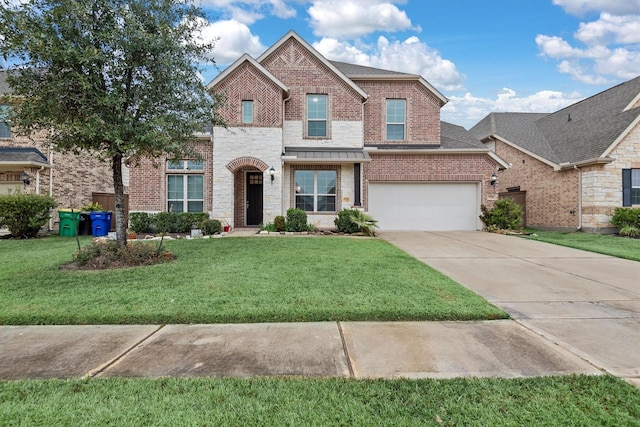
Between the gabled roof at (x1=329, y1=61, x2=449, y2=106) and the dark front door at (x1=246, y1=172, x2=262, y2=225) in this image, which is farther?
the gabled roof at (x1=329, y1=61, x2=449, y2=106)

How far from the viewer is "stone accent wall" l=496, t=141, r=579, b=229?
15.1 metres

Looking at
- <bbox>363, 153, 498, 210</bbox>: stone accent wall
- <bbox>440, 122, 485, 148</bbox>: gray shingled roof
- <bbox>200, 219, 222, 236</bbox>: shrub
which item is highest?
<bbox>440, 122, 485, 148</bbox>: gray shingled roof

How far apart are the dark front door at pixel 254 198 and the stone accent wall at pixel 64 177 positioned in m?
5.64

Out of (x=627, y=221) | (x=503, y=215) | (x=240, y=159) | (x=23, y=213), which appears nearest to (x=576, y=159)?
(x=627, y=221)

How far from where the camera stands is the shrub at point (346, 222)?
12.8 meters

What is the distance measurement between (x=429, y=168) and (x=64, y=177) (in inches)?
653

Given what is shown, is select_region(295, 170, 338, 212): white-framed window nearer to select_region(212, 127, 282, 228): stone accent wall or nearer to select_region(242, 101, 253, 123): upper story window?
select_region(212, 127, 282, 228): stone accent wall

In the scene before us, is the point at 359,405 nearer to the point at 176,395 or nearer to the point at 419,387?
the point at 419,387

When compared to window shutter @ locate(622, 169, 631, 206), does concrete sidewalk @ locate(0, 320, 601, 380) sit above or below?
below

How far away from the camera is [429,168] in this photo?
14.5 meters

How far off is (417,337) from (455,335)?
0.42 meters

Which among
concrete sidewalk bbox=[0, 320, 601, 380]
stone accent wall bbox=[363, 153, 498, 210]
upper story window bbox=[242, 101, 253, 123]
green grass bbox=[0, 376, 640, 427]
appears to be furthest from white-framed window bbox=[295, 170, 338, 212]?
green grass bbox=[0, 376, 640, 427]

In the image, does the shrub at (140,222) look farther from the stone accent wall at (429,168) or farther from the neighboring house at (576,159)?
the neighboring house at (576,159)

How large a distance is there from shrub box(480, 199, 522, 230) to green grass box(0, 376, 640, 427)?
12866mm
